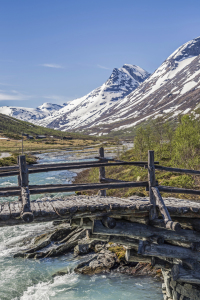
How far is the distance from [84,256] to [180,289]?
8.60 metres

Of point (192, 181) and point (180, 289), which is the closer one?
point (180, 289)

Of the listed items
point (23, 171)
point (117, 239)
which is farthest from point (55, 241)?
point (23, 171)

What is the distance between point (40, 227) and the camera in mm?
23438

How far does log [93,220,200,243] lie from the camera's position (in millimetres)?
8844

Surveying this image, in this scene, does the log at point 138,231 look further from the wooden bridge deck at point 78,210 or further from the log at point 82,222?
the wooden bridge deck at point 78,210

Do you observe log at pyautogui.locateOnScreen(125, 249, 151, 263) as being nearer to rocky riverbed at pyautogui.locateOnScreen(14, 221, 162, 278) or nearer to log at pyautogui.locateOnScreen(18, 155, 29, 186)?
rocky riverbed at pyautogui.locateOnScreen(14, 221, 162, 278)

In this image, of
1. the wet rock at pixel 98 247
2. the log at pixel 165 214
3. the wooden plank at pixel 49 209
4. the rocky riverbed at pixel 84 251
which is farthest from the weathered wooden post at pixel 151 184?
the wet rock at pixel 98 247

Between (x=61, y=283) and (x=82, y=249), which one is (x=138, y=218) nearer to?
(x=61, y=283)

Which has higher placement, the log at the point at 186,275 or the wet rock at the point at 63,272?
the log at the point at 186,275

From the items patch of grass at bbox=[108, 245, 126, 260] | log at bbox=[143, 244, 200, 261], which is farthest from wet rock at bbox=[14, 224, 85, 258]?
log at bbox=[143, 244, 200, 261]

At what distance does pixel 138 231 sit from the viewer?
905 cm

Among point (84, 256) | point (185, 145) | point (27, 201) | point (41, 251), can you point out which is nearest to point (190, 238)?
point (27, 201)

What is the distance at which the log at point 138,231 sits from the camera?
29.0 feet

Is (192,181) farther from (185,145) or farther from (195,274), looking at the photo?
(195,274)
